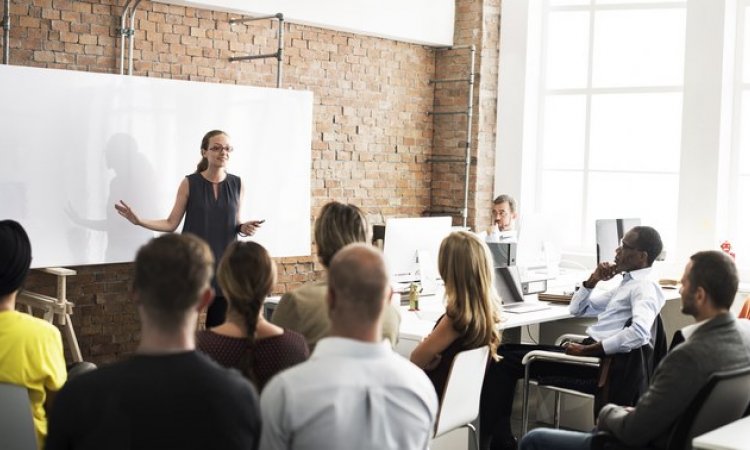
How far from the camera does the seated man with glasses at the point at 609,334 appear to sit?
488cm

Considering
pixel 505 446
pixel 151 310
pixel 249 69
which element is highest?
pixel 249 69

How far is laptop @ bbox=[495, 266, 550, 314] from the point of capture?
609cm

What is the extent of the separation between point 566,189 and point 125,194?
4760mm

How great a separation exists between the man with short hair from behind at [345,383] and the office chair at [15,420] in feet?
3.26

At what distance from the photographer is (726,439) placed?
306 centimetres

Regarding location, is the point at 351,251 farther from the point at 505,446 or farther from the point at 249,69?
the point at 249,69

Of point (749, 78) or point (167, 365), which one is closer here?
point (167, 365)

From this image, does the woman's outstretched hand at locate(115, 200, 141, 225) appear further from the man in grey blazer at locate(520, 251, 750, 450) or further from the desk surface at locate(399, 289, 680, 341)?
the man in grey blazer at locate(520, 251, 750, 450)

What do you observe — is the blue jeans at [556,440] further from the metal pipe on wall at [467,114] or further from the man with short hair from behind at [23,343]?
the metal pipe on wall at [467,114]

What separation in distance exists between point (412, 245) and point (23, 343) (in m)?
3.36

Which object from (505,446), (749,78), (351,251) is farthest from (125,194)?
(749,78)

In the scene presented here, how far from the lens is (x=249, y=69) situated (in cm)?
791

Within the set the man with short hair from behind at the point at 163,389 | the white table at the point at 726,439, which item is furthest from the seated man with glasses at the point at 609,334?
the man with short hair from behind at the point at 163,389

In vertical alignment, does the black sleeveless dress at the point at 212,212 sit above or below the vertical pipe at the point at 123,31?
below
